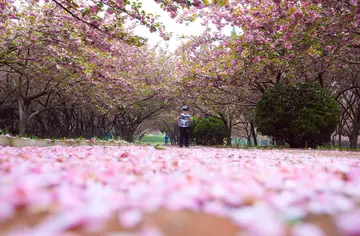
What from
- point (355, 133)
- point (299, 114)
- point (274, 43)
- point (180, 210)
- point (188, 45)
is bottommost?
point (180, 210)

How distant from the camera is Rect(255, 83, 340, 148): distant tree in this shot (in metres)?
11.7

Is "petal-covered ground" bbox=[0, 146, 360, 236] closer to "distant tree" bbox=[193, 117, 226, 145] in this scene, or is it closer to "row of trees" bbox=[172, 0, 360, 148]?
"row of trees" bbox=[172, 0, 360, 148]

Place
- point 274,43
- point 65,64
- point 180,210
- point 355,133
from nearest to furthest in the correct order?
point 180,210 → point 274,43 → point 65,64 → point 355,133

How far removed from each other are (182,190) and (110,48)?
28.9ft

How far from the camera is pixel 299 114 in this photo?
1184 centimetres

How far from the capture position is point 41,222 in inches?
52.6

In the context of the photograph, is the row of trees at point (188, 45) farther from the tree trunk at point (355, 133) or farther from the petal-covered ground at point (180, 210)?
the petal-covered ground at point (180, 210)

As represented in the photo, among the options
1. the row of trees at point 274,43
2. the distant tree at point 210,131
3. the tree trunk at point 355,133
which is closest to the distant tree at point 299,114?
the row of trees at point 274,43

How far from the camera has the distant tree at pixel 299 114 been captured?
1173 centimetres

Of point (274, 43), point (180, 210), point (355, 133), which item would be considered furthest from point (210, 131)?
point (180, 210)

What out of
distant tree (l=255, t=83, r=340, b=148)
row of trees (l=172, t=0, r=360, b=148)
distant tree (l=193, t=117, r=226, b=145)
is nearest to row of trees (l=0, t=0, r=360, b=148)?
row of trees (l=172, t=0, r=360, b=148)

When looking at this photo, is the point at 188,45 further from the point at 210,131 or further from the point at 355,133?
the point at 355,133

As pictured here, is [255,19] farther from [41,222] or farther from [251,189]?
[41,222]

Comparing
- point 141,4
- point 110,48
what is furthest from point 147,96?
point 141,4
